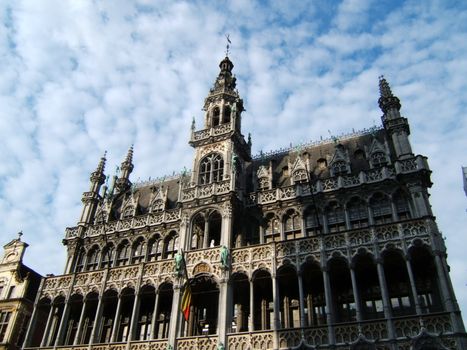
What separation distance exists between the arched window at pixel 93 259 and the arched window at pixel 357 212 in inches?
858

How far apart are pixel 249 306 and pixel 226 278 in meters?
2.59

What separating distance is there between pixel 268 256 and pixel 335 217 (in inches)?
245

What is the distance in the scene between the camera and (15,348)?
3822 cm

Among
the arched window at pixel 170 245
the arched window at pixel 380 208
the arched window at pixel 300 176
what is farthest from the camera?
the arched window at pixel 170 245

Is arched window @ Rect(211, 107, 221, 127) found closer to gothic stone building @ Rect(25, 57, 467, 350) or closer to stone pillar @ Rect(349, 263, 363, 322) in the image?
gothic stone building @ Rect(25, 57, 467, 350)

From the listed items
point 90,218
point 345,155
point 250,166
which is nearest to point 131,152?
point 90,218

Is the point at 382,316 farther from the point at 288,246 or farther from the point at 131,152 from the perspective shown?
the point at 131,152

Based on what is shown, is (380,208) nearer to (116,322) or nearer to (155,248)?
(155,248)

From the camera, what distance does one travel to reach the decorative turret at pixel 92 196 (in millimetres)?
42344

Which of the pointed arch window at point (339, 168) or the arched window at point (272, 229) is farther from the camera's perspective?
the pointed arch window at point (339, 168)

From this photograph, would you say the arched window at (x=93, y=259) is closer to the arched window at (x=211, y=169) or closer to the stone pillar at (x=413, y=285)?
the arched window at (x=211, y=169)

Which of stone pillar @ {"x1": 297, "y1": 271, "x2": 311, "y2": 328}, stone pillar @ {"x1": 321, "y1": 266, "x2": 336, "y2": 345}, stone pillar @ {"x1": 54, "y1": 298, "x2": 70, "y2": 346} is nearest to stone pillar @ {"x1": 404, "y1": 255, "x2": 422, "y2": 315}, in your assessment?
stone pillar @ {"x1": 321, "y1": 266, "x2": 336, "y2": 345}

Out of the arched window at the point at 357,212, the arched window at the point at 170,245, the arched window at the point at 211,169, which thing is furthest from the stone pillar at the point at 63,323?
the arched window at the point at 357,212

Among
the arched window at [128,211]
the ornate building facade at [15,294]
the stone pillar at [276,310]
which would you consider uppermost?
the arched window at [128,211]
